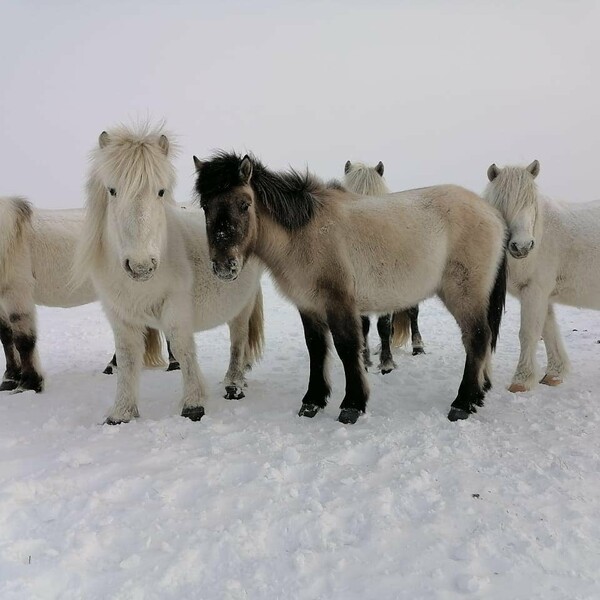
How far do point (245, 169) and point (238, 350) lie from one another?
93.7 inches

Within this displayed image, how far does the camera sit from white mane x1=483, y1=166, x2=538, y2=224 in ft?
17.3

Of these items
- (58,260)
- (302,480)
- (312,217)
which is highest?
(312,217)

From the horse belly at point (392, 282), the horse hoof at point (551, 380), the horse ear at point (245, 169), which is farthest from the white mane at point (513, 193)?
the horse ear at point (245, 169)

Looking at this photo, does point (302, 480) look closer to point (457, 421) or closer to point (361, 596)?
point (361, 596)

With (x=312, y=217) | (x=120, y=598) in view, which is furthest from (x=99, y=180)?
(x=120, y=598)

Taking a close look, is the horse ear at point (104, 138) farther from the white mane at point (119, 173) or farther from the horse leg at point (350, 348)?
the horse leg at point (350, 348)

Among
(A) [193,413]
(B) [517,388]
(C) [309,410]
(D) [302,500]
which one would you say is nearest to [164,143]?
(A) [193,413]

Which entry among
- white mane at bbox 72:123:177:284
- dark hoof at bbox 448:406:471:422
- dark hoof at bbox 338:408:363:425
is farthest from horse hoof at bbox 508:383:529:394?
white mane at bbox 72:123:177:284

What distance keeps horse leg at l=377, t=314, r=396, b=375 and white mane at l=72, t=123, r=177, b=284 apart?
3512 millimetres

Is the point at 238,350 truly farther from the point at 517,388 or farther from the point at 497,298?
the point at 517,388

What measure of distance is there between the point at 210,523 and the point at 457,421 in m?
2.51

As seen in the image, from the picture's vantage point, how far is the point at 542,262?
5570 mm

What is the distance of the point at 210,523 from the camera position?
9.37 feet

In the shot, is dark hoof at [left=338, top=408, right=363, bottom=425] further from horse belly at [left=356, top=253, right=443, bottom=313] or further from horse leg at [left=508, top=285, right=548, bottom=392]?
horse leg at [left=508, top=285, right=548, bottom=392]
